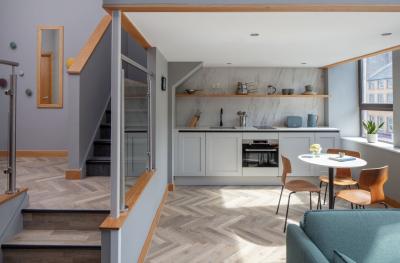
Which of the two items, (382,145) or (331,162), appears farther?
(382,145)

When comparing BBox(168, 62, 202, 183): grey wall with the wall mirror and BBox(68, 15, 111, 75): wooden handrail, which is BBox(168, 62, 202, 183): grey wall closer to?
BBox(68, 15, 111, 75): wooden handrail

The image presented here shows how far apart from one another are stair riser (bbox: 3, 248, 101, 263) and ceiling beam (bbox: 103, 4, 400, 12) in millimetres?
2067

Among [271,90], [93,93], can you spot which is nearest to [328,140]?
[271,90]

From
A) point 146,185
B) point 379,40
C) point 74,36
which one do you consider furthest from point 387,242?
point 74,36

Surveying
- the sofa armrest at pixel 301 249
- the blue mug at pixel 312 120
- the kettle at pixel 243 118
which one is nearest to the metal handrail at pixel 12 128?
the sofa armrest at pixel 301 249

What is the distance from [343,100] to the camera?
6.21 meters

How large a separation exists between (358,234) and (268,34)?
233 centimetres

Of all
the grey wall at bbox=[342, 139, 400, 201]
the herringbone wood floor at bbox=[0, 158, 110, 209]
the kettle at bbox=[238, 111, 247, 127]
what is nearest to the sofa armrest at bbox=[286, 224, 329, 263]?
the herringbone wood floor at bbox=[0, 158, 110, 209]

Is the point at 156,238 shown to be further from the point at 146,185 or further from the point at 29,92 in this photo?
the point at 29,92

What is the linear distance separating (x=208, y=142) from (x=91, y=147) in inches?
87.1

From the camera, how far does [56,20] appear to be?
220 inches

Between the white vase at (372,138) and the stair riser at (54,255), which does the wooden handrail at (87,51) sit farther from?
the white vase at (372,138)

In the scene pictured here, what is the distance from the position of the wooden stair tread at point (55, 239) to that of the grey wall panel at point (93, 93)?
4.21ft

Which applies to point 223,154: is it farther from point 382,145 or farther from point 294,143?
point 382,145
